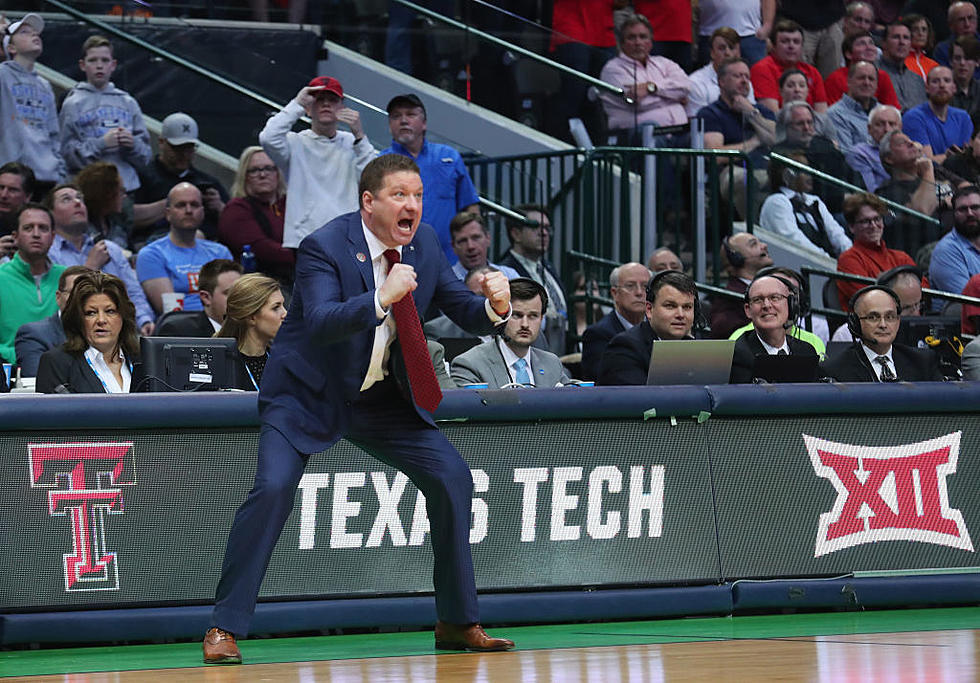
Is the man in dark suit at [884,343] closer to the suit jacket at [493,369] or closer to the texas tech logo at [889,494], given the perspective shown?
the texas tech logo at [889,494]

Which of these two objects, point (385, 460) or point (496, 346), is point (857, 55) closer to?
point (496, 346)

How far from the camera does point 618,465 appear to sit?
759cm

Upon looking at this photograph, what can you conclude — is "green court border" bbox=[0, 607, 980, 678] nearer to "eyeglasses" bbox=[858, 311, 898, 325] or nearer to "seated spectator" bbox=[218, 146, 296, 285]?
"eyeglasses" bbox=[858, 311, 898, 325]

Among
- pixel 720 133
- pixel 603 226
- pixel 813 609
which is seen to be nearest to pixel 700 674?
pixel 813 609

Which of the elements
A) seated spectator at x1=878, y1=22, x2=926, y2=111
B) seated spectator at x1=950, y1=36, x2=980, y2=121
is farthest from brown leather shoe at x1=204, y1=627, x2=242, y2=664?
seated spectator at x1=950, y1=36, x2=980, y2=121

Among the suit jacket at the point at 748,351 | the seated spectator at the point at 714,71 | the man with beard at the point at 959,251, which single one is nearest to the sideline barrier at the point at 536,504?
the suit jacket at the point at 748,351

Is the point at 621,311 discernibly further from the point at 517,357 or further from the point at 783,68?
the point at 783,68

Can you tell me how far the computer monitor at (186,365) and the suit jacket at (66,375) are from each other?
1.39 feet

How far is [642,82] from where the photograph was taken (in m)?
15.0

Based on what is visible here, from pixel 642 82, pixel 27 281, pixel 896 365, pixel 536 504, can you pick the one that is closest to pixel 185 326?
pixel 27 281

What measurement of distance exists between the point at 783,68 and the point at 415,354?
36.6 feet

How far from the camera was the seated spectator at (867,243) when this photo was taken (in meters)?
13.3

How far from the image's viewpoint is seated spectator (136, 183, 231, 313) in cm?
1145

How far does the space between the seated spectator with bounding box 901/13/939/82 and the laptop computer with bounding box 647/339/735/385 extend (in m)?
10.4
